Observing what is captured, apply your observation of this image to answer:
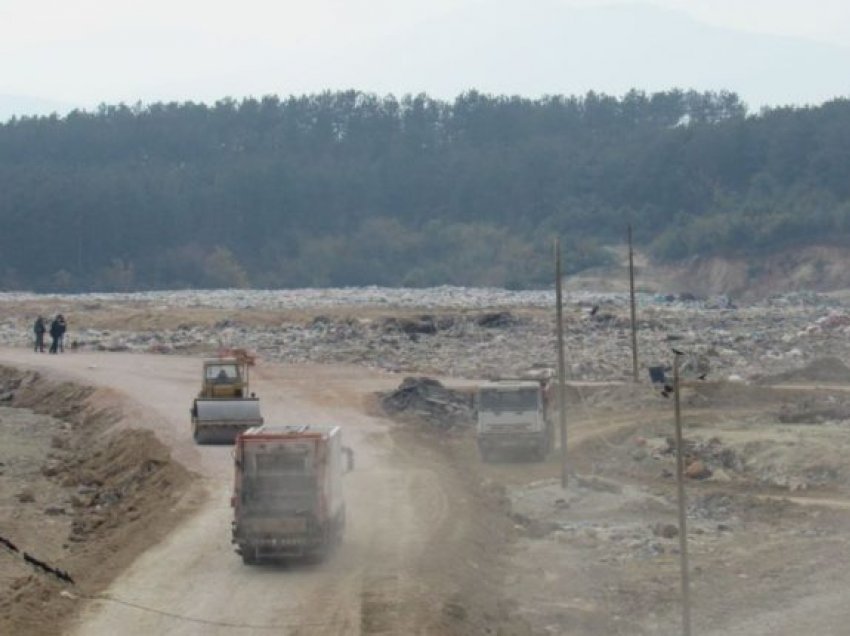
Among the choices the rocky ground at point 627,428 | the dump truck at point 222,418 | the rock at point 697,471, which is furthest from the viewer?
the dump truck at point 222,418

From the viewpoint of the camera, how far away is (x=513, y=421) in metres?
41.6

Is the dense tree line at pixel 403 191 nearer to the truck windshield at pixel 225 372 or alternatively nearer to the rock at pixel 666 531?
the truck windshield at pixel 225 372

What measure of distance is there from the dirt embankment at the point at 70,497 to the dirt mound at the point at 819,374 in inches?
860

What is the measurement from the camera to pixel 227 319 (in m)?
83.7

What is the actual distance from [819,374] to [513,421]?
18.4 metres

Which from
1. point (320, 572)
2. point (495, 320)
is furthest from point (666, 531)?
point (495, 320)

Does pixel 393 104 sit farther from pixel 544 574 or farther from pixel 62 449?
pixel 544 574

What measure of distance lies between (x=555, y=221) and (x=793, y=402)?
99.6 meters

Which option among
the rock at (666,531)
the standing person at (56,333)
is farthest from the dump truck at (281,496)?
the standing person at (56,333)

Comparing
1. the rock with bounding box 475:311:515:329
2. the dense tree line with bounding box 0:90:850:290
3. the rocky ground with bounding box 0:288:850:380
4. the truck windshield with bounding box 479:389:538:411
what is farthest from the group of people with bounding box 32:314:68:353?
the dense tree line with bounding box 0:90:850:290

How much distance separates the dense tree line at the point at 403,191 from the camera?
14162cm

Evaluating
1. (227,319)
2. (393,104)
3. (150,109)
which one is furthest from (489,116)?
(227,319)

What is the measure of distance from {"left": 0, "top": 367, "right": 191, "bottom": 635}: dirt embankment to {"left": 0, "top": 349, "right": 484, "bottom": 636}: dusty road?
0.61 m

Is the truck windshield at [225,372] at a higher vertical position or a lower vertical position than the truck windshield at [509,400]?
higher
